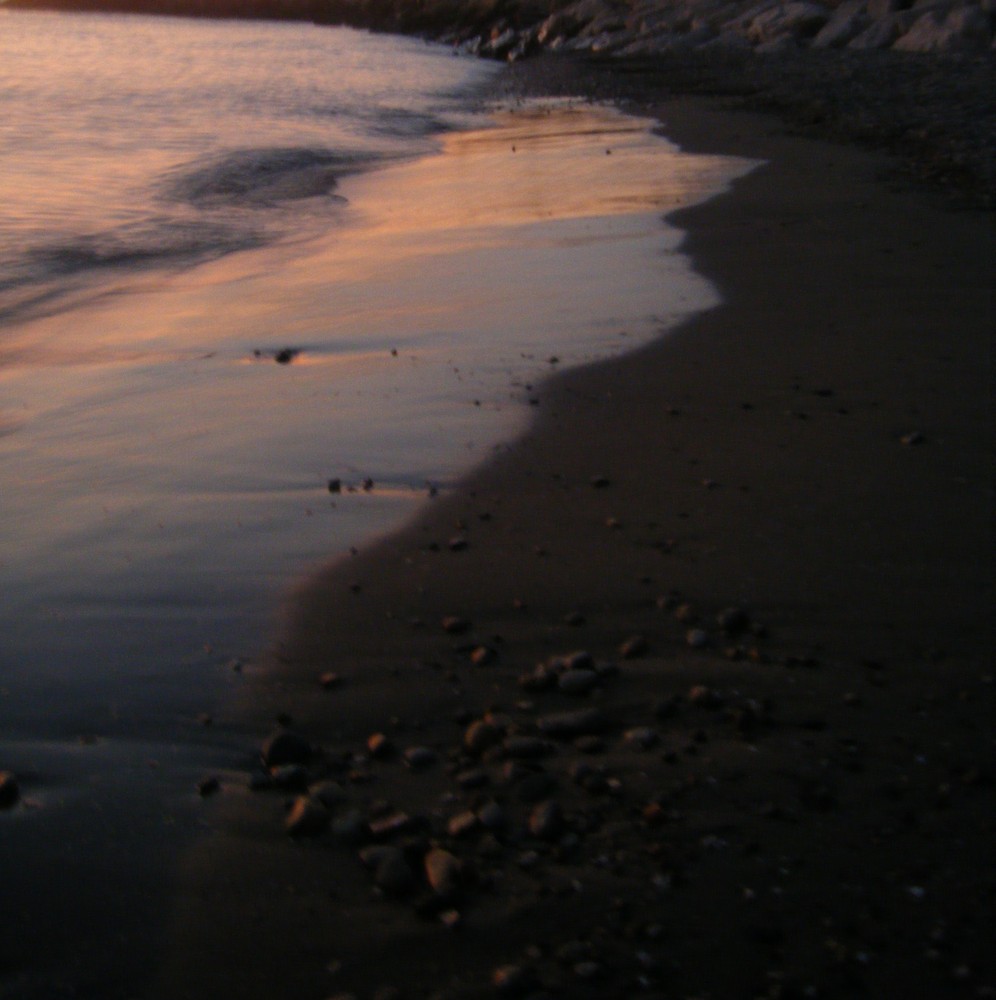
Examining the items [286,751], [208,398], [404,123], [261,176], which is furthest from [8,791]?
[404,123]

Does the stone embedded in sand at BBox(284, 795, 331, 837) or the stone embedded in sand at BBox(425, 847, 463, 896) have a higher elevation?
the stone embedded in sand at BBox(425, 847, 463, 896)

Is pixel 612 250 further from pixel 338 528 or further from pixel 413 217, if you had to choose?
pixel 338 528

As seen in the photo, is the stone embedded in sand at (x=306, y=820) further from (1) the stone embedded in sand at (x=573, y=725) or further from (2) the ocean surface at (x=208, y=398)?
(1) the stone embedded in sand at (x=573, y=725)

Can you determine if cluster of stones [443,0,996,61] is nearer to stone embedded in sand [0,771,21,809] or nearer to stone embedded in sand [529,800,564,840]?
stone embedded in sand [529,800,564,840]

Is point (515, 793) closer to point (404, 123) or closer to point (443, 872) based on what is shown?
point (443, 872)

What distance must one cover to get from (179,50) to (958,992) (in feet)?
146

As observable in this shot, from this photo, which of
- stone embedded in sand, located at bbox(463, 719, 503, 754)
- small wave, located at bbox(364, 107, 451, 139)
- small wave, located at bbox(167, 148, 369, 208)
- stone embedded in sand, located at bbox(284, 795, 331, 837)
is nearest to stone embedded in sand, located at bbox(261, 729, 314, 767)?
stone embedded in sand, located at bbox(284, 795, 331, 837)

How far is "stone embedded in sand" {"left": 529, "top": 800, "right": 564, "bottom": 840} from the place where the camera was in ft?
6.73

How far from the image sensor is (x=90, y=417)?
476 cm

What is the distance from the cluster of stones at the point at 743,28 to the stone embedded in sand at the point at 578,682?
806 inches

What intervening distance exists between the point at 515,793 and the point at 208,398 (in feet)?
10.5

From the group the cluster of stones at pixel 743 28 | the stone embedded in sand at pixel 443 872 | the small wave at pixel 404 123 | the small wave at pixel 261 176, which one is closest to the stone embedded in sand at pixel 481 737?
the stone embedded in sand at pixel 443 872

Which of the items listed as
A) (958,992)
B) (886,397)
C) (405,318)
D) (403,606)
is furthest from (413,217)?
(958,992)

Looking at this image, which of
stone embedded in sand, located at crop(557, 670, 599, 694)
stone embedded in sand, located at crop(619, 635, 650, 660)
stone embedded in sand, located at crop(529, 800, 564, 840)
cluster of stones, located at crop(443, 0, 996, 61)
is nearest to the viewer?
stone embedded in sand, located at crop(529, 800, 564, 840)
